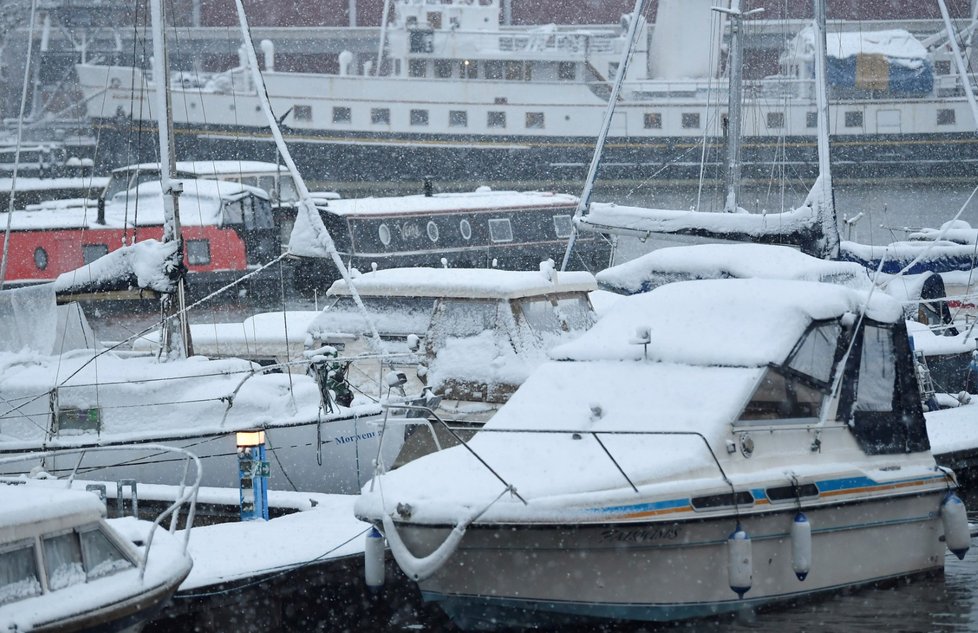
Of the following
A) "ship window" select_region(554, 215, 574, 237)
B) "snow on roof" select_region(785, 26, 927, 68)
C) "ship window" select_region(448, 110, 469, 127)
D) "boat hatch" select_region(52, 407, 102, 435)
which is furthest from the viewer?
"snow on roof" select_region(785, 26, 927, 68)

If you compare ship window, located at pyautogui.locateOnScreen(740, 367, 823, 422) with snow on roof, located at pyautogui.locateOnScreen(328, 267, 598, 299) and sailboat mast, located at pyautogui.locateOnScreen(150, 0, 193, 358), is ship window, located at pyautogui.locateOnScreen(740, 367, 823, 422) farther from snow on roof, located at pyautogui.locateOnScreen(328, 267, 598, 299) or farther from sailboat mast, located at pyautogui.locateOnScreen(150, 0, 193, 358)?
sailboat mast, located at pyautogui.locateOnScreen(150, 0, 193, 358)

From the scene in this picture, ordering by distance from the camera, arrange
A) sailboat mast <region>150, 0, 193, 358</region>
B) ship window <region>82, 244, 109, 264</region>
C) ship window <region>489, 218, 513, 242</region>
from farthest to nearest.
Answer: ship window <region>489, 218, 513, 242</region> → ship window <region>82, 244, 109, 264</region> → sailboat mast <region>150, 0, 193, 358</region>

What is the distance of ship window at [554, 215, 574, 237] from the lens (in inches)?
989

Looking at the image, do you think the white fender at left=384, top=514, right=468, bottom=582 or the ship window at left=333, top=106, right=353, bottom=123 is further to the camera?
the ship window at left=333, top=106, right=353, bottom=123

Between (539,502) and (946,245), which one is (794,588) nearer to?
(539,502)

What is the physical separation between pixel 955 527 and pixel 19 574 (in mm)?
5765

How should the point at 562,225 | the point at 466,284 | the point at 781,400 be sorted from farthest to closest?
1. the point at 562,225
2. the point at 466,284
3. the point at 781,400

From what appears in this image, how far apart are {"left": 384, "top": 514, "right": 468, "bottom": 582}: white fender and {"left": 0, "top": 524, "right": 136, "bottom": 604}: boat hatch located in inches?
55.5

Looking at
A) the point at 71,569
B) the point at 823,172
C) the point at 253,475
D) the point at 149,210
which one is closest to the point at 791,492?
the point at 253,475

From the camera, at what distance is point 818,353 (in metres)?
7.84

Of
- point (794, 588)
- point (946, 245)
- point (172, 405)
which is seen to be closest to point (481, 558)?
point (794, 588)

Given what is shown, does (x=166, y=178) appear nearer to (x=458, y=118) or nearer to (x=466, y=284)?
(x=466, y=284)

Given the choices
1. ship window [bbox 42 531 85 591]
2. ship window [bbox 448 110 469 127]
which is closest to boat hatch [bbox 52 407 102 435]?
ship window [bbox 42 531 85 591]

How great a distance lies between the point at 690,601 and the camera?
272 inches
